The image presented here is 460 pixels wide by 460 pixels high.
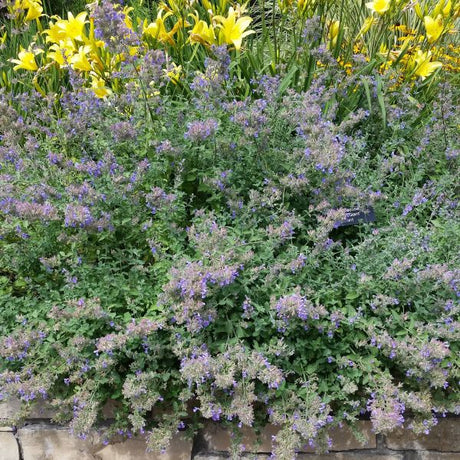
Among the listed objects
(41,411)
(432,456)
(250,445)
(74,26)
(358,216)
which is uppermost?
(74,26)

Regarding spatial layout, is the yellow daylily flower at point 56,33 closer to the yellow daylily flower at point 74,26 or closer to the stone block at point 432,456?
the yellow daylily flower at point 74,26

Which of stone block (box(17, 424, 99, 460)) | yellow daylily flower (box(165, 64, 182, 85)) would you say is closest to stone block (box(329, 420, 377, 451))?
stone block (box(17, 424, 99, 460))

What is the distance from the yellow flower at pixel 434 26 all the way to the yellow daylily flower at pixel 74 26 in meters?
1.91

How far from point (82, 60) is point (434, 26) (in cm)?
197

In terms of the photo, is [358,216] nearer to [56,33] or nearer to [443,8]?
[443,8]

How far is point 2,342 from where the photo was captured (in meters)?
1.92

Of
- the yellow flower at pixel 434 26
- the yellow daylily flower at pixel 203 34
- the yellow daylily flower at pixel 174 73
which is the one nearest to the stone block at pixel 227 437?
the yellow daylily flower at pixel 174 73

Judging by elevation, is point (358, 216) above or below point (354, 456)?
above

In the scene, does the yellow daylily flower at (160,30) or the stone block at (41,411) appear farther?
the yellow daylily flower at (160,30)

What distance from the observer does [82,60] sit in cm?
280

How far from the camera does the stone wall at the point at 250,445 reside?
6.76 ft

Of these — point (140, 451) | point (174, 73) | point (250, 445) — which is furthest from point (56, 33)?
point (250, 445)

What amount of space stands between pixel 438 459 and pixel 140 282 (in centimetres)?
142

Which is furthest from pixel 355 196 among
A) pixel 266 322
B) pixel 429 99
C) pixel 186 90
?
pixel 429 99
